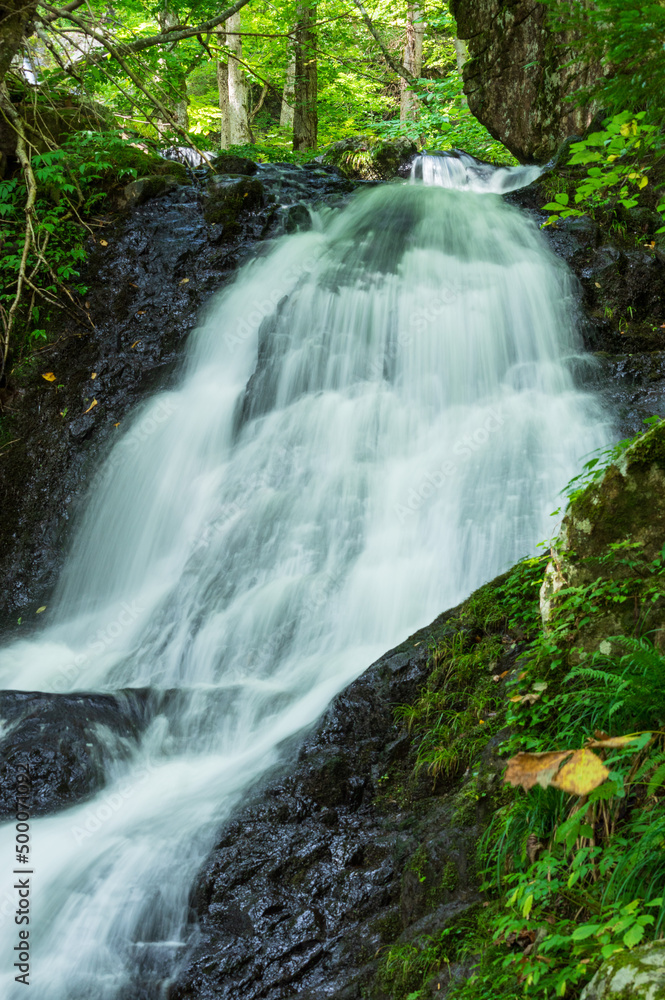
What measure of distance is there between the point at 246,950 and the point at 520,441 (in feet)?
14.9

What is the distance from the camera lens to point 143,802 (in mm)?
3820

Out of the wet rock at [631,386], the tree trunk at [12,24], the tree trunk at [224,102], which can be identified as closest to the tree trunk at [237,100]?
the tree trunk at [224,102]

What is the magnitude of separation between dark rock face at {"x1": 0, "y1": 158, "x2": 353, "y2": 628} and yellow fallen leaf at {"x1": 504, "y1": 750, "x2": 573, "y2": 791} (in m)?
5.11

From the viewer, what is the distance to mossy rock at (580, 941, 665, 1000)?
4.85ft

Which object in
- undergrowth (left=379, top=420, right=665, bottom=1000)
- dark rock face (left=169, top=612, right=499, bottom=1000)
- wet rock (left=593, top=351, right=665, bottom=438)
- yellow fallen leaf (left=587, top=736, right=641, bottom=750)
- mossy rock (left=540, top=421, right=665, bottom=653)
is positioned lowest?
dark rock face (left=169, top=612, right=499, bottom=1000)

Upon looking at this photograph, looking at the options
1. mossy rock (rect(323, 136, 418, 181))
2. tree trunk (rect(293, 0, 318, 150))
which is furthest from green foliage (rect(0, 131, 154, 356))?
tree trunk (rect(293, 0, 318, 150))

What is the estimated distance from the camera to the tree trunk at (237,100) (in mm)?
13498

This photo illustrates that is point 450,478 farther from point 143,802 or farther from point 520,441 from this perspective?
point 143,802

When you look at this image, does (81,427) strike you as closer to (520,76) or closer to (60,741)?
(60,741)

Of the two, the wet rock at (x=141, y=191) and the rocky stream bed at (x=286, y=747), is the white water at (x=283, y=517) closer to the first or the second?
the rocky stream bed at (x=286, y=747)

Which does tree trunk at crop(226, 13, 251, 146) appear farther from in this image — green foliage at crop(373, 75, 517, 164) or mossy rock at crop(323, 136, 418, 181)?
green foliage at crop(373, 75, 517, 164)

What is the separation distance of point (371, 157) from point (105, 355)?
706 centimetres

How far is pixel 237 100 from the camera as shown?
1391cm

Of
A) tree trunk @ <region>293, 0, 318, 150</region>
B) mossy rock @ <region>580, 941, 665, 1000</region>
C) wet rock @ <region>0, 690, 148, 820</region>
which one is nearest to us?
mossy rock @ <region>580, 941, 665, 1000</region>
